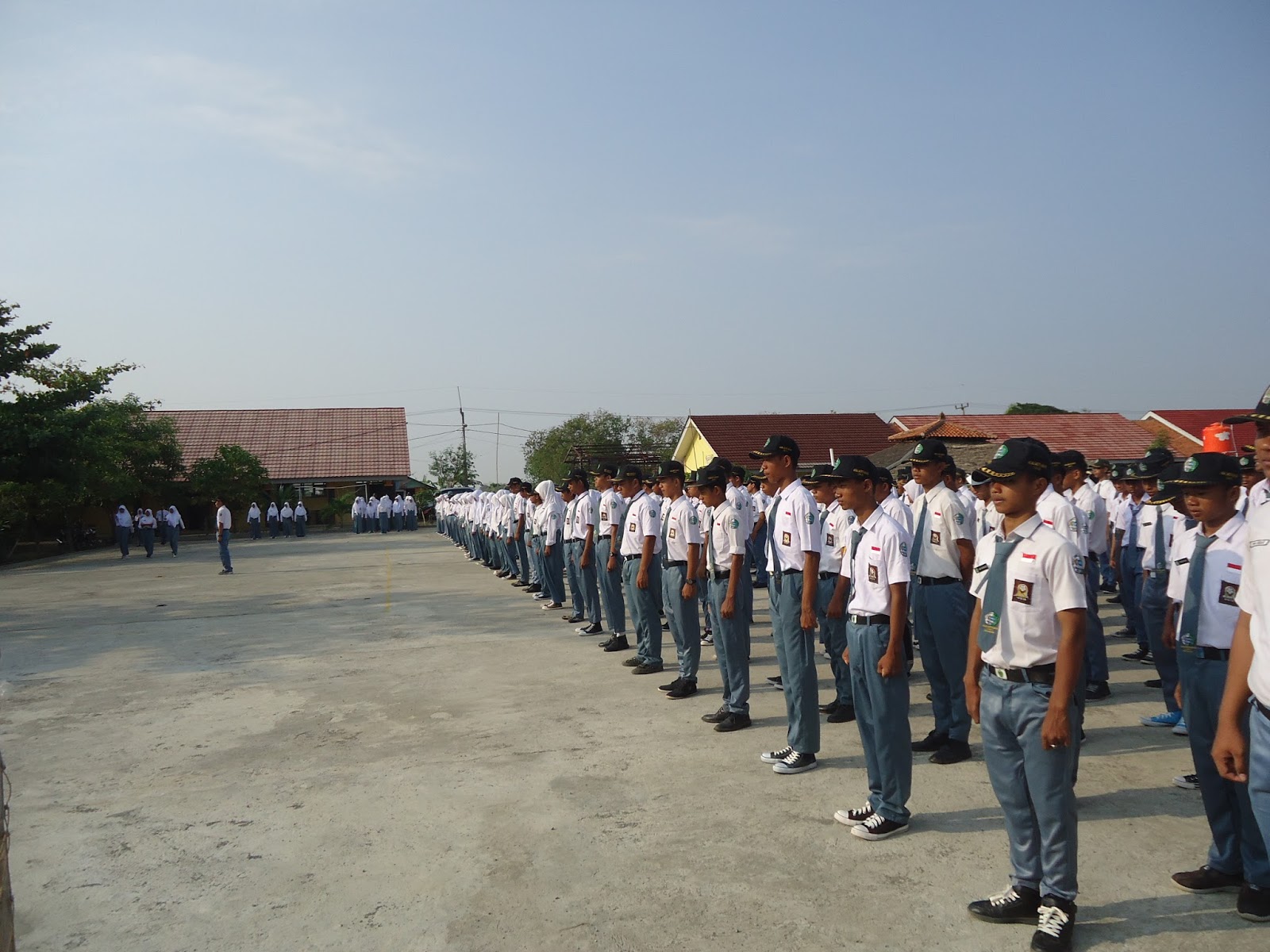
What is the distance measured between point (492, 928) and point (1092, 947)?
7.70ft

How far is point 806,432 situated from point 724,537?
37360 millimetres

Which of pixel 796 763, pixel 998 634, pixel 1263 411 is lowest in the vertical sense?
pixel 796 763

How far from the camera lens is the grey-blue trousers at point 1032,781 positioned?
3.33 metres

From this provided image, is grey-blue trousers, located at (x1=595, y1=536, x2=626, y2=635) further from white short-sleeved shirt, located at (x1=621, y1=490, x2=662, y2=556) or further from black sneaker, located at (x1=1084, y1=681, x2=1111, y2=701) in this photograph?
black sneaker, located at (x1=1084, y1=681, x2=1111, y2=701)

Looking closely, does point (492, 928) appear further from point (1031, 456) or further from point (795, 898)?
point (1031, 456)

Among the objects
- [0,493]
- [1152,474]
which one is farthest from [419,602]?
[0,493]

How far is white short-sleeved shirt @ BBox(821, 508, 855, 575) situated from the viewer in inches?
255

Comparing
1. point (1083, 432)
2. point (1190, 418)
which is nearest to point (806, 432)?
point (1083, 432)

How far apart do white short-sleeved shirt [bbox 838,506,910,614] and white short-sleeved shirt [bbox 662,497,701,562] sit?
2.43m

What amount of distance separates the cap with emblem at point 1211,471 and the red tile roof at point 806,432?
35.3 meters

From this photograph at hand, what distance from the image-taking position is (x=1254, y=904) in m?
3.52

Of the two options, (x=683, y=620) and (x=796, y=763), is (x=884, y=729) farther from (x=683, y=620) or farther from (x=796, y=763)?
(x=683, y=620)

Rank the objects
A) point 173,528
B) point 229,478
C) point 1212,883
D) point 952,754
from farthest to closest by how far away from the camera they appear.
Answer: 1. point 229,478
2. point 173,528
3. point 952,754
4. point 1212,883

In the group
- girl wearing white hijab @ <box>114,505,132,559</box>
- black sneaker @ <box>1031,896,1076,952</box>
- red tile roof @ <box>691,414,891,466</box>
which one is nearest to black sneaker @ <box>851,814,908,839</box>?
black sneaker @ <box>1031,896,1076,952</box>
